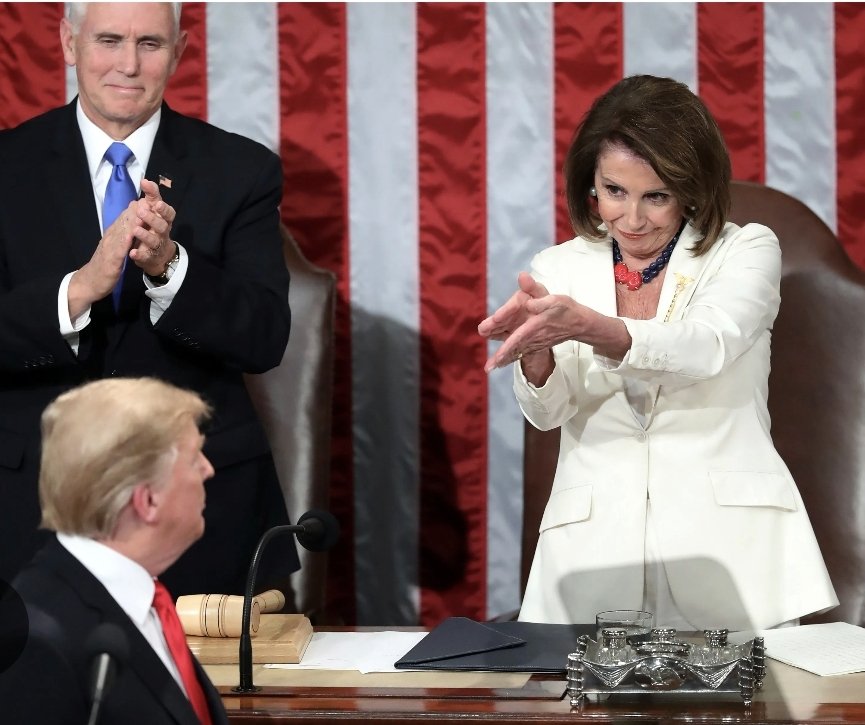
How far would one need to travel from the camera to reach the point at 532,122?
12.9 ft

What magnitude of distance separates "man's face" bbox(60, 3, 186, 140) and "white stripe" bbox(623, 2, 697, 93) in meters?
1.45

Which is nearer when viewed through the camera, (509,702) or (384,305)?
(509,702)

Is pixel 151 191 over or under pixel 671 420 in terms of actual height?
over

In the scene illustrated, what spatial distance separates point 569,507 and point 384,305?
1356mm

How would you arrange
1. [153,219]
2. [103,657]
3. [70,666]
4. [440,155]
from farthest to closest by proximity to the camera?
[440,155] → [153,219] → [70,666] → [103,657]

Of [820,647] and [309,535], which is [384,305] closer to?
[309,535]

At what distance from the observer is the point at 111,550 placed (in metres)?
1.79

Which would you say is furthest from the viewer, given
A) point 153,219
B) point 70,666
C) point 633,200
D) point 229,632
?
point 633,200

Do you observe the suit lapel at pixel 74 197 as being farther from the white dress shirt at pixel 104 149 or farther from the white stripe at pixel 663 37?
the white stripe at pixel 663 37

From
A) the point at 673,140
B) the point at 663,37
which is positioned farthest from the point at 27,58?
the point at 673,140

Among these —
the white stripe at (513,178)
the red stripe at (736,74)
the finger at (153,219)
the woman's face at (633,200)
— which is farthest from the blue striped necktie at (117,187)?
the red stripe at (736,74)

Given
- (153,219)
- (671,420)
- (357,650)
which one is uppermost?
(153,219)

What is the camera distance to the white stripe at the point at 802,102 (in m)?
3.84

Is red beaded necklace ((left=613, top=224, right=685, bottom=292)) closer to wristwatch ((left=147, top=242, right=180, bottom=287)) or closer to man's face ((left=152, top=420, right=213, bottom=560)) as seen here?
wristwatch ((left=147, top=242, right=180, bottom=287))
